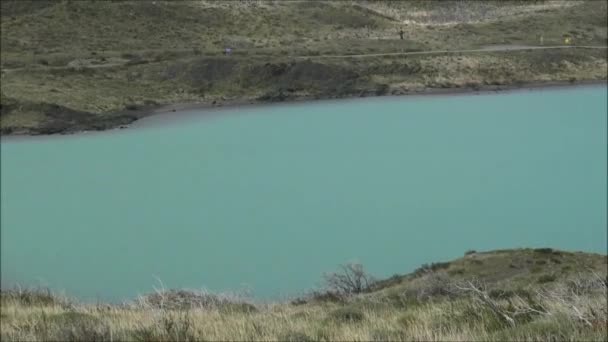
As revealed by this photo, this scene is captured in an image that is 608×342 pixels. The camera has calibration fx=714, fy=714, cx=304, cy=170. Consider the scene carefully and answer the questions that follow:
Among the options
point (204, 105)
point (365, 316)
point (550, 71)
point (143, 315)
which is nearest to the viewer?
point (143, 315)

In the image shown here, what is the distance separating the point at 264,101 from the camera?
4744 centimetres

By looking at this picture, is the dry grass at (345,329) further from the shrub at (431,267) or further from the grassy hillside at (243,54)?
the grassy hillside at (243,54)

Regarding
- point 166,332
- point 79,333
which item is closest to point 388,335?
point 166,332

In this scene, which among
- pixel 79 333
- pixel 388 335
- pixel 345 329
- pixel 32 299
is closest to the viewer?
pixel 79 333

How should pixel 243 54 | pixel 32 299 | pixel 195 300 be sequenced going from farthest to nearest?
pixel 243 54 → pixel 195 300 → pixel 32 299

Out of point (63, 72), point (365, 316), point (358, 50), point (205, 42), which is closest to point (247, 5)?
point (205, 42)

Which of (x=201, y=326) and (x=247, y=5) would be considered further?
(x=247, y=5)

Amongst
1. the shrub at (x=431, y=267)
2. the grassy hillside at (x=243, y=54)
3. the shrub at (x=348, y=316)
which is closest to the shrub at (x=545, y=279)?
the shrub at (x=431, y=267)

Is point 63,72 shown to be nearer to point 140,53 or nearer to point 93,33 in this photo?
point 140,53

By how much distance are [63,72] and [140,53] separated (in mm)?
7780

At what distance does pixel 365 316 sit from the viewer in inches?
331

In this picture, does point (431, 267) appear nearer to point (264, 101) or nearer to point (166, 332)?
point (166, 332)

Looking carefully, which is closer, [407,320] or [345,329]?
[345,329]

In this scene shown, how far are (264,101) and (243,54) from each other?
8.84 meters
